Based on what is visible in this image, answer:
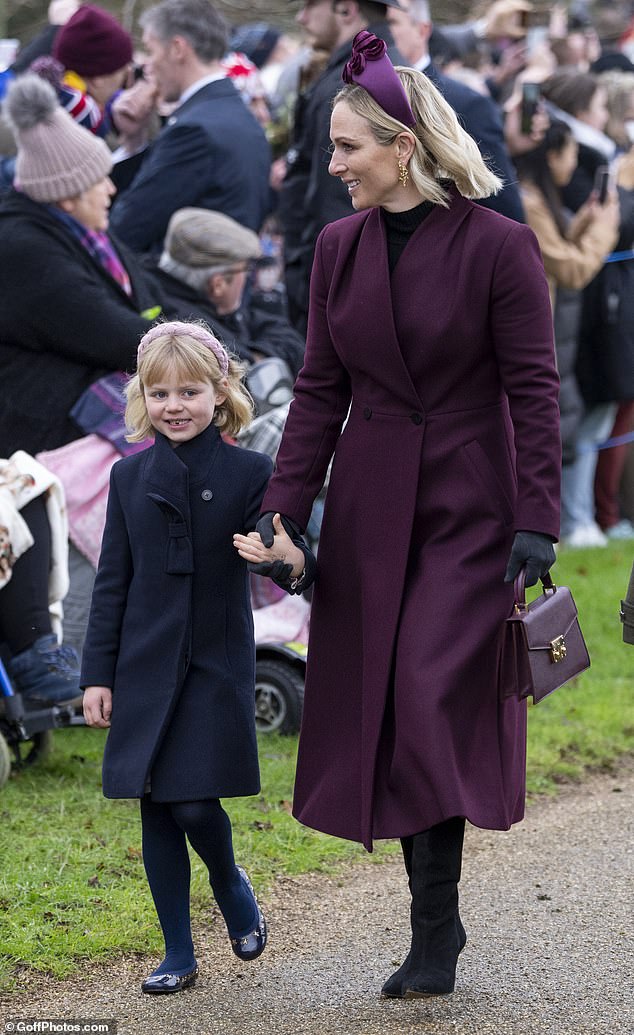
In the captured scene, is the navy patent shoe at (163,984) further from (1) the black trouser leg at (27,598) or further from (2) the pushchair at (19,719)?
(1) the black trouser leg at (27,598)

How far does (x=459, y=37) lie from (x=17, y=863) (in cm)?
957

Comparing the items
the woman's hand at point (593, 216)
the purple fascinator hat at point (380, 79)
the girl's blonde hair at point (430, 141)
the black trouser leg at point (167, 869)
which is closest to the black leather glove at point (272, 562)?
the black trouser leg at point (167, 869)

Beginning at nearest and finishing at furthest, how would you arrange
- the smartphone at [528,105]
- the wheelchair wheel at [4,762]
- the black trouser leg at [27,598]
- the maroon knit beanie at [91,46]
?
1. the wheelchair wheel at [4,762]
2. the black trouser leg at [27,598]
3. the maroon knit beanie at [91,46]
4. the smartphone at [528,105]

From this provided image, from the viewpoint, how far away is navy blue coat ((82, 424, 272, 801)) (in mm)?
3758

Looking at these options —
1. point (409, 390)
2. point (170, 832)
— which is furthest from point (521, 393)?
point (170, 832)

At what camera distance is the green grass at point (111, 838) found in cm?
422

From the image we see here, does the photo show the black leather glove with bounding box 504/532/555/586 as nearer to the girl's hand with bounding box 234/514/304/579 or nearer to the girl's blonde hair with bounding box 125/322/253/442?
the girl's hand with bounding box 234/514/304/579

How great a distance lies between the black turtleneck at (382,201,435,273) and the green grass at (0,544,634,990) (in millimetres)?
1851

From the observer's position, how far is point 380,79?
3.71 meters

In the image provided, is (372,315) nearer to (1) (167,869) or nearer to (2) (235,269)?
(1) (167,869)

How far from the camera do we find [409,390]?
3.77 metres

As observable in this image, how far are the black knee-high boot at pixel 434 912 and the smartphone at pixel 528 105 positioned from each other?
5630mm

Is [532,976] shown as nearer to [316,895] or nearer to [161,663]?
[316,895]

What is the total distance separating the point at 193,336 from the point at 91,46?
15.5ft
